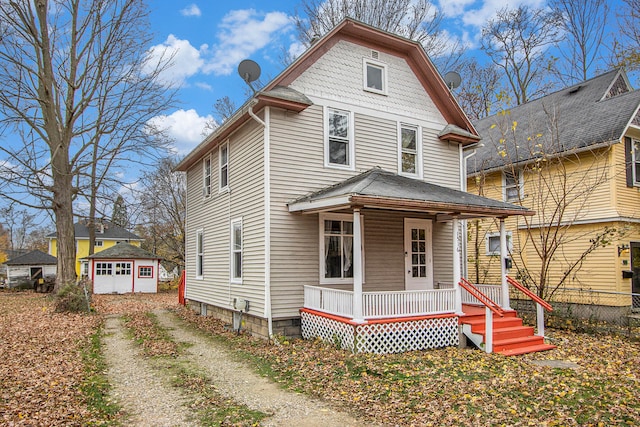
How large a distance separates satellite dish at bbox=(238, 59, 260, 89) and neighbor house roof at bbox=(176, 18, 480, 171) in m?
1.05

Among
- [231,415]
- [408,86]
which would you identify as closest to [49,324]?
[231,415]

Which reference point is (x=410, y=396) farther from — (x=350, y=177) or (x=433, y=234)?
(x=433, y=234)

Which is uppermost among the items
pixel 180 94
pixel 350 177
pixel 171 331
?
pixel 180 94

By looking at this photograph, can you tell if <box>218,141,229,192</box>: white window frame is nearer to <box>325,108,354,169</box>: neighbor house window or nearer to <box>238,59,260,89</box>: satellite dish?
<box>238,59,260,89</box>: satellite dish

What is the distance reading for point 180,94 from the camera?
1970 cm

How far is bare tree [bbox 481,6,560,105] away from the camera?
25.2 m

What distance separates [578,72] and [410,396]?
23.2 m

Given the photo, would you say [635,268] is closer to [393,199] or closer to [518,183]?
[518,183]

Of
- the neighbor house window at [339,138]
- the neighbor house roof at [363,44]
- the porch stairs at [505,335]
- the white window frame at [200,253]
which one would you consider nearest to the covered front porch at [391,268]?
the porch stairs at [505,335]

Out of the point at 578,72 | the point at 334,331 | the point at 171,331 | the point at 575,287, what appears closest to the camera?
the point at 334,331

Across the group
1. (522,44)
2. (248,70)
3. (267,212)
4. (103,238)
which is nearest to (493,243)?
(267,212)

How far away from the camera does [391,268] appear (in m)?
11.6

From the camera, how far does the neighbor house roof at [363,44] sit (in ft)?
33.5

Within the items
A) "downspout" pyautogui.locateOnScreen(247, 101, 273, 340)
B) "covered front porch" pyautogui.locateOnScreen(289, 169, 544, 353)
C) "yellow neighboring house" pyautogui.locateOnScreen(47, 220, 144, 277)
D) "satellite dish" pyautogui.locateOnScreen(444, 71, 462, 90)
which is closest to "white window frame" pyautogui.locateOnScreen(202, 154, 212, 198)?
"downspout" pyautogui.locateOnScreen(247, 101, 273, 340)
